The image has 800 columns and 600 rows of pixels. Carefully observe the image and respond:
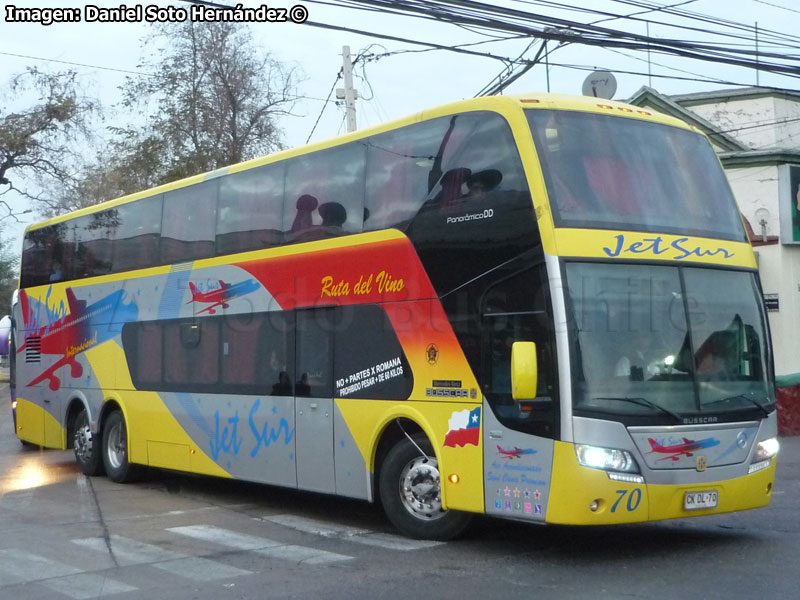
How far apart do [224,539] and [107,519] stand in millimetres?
2183

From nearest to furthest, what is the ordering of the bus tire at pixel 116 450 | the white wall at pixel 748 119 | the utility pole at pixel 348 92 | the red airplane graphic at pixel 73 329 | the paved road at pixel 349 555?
the paved road at pixel 349 555, the bus tire at pixel 116 450, the red airplane graphic at pixel 73 329, the white wall at pixel 748 119, the utility pole at pixel 348 92

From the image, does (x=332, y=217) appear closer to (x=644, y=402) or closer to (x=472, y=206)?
(x=472, y=206)

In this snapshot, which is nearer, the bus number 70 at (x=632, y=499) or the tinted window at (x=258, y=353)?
the bus number 70 at (x=632, y=499)

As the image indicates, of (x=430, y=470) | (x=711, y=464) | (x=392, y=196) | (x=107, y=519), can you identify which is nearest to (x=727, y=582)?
(x=711, y=464)

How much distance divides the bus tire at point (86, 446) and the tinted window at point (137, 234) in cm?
266

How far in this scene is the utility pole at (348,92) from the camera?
Answer: 2512 centimetres

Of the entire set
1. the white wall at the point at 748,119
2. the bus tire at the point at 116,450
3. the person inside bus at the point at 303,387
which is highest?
the white wall at the point at 748,119

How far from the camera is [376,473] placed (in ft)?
34.9

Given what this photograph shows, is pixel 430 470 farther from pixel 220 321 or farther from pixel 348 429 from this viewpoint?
pixel 220 321

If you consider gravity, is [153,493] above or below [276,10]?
below

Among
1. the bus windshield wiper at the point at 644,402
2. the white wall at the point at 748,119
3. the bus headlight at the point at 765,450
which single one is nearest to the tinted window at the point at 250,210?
the bus windshield wiper at the point at 644,402

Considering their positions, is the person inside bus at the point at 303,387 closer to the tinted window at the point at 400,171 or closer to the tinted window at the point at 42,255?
the tinted window at the point at 400,171

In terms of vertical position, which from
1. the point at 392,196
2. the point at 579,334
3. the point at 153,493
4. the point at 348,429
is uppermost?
the point at 392,196

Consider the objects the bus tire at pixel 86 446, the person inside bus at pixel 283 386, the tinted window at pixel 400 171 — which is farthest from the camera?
the bus tire at pixel 86 446
